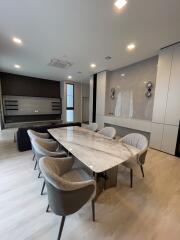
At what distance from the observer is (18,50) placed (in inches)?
132

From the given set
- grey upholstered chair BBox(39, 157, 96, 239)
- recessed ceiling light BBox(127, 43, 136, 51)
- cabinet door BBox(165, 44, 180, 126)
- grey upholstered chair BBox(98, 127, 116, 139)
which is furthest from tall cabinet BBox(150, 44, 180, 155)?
grey upholstered chair BBox(39, 157, 96, 239)

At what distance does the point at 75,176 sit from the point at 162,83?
3.31 m

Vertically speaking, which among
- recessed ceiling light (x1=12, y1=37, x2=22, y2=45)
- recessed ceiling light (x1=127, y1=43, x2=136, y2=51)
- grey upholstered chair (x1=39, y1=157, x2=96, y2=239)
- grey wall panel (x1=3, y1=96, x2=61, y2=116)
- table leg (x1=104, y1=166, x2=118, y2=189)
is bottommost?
table leg (x1=104, y1=166, x2=118, y2=189)

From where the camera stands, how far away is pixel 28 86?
6.72 m

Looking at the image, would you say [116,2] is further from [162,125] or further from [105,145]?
[162,125]

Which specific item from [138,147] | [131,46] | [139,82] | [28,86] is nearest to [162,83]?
[139,82]

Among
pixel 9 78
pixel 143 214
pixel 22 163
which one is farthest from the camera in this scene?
pixel 9 78

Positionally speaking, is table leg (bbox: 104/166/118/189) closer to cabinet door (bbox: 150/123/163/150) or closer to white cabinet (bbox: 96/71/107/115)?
cabinet door (bbox: 150/123/163/150)

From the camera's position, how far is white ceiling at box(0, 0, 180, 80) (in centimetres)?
183

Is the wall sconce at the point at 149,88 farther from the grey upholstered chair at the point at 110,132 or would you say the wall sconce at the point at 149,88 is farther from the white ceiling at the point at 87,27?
the grey upholstered chair at the point at 110,132

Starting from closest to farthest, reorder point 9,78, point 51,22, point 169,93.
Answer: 1. point 51,22
2. point 169,93
3. point 9,78

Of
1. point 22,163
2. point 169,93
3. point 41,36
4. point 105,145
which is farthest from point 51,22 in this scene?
point 169,93

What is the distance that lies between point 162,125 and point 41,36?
3.85m

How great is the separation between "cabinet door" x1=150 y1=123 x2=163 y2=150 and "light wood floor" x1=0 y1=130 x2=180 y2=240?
1204 millimetres
